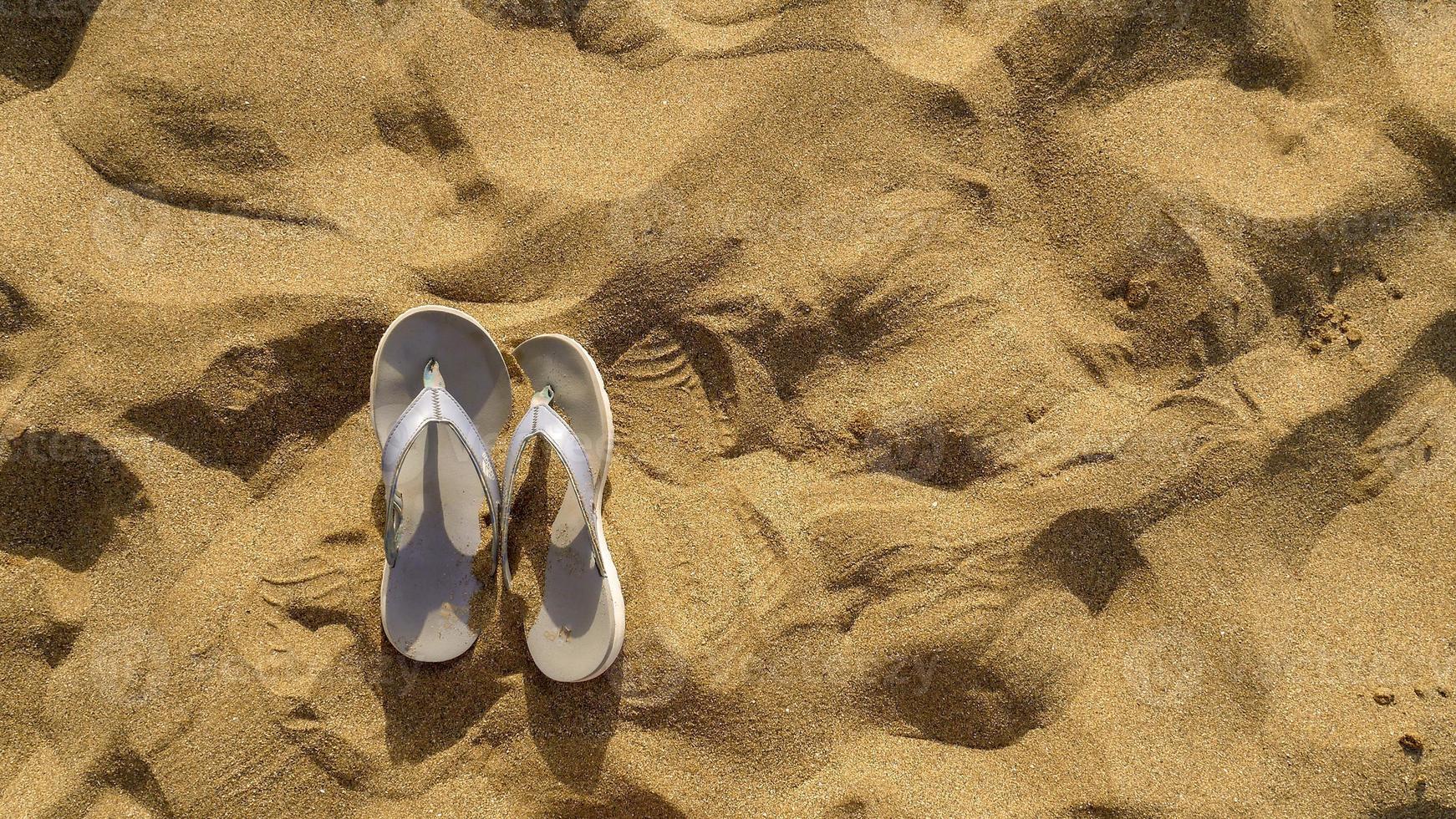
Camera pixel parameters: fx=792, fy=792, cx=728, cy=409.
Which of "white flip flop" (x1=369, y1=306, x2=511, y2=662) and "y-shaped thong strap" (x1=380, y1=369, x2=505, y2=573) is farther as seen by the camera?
"white flip flop" (x1=369, y1=306, x2=511, y2=662)

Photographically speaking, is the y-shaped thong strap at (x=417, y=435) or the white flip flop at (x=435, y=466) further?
the white flip flop at (x=435, y=466)

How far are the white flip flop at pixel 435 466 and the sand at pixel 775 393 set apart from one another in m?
0.09

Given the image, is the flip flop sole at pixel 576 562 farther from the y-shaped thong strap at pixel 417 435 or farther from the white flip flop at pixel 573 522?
the y-shaped thong strap at pixel 417 435

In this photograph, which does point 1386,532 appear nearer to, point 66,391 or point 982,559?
point 982,559

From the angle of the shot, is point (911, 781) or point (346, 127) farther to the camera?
point (346, 127)

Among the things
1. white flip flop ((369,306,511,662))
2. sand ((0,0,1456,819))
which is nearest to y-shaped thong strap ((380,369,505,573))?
white flip flop ((369,306,511,662))

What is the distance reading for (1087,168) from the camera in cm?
243

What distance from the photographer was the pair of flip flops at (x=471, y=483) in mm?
2275

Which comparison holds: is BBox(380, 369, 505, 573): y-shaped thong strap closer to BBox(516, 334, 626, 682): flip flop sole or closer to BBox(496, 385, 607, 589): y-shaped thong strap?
BBox(496, 385, 607, 589): y-shaped thong strap

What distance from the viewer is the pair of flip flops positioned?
228cm

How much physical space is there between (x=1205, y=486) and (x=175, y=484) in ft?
9.99

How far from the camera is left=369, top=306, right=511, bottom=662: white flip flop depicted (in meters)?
2.31

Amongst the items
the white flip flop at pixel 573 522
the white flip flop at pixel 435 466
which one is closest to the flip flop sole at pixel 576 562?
the white flip flop at pixel 573 522

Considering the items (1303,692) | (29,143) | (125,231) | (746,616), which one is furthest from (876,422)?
(29,143)
